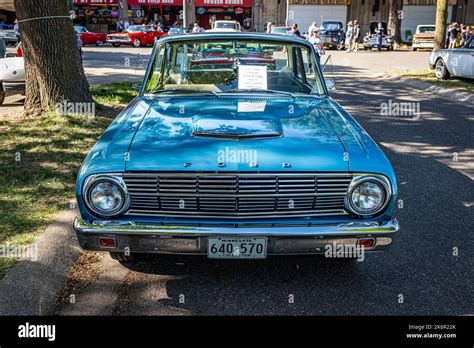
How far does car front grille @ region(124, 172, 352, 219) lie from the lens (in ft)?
9.91

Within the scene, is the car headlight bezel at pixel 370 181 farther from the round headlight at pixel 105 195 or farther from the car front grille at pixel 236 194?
the round headlight at pixel 105 195

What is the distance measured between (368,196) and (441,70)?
533 inches

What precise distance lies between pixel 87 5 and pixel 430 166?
43691 millimetres

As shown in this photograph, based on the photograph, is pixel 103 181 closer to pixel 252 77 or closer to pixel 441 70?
pixel 252 77

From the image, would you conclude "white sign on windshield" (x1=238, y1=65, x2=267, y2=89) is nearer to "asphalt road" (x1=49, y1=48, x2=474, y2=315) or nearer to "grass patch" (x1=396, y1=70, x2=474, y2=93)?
"asphalt road" (x1=49, y1=48, x2=474, y2=315)

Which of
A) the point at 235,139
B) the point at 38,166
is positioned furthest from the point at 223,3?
the point at 235,139

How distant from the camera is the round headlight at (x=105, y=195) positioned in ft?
10.0

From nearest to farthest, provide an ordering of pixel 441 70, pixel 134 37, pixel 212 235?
pixel 212 235
pixel 441 70
pixel 134 37

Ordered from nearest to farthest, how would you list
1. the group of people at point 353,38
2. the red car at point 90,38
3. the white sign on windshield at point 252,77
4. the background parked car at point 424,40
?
1. the white sign on windshield at point 252,77
2. the group of people at point 353,38
3. the background parked car at point 424,40
4. the red car at point 90,38

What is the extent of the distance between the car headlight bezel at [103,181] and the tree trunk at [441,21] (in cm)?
1622

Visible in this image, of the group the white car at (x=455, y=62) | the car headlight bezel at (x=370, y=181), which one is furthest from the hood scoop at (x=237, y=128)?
the white car at (x=455, y=62)

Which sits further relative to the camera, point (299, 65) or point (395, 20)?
point (395, 20)

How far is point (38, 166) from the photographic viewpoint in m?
5.66

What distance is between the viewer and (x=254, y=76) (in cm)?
450
